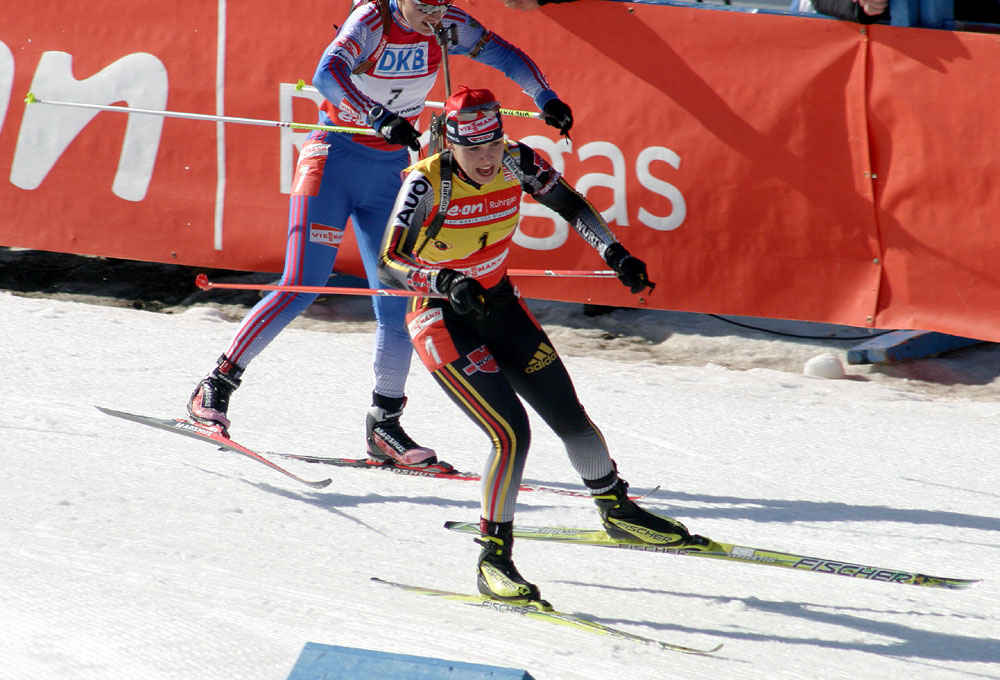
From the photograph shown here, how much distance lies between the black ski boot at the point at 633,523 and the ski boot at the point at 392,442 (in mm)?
1200

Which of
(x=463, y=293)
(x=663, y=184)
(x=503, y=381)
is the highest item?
(x=663, y=184)

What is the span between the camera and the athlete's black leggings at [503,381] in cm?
381

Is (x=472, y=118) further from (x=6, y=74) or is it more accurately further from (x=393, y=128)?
(x=6, y=74)

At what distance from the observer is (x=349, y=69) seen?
15.9ft

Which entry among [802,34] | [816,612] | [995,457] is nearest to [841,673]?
[816,612]

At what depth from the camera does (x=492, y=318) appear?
4.05 metres

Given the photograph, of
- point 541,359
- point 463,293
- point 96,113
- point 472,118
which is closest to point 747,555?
point 541,359

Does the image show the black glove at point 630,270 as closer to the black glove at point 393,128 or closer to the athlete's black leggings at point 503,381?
the athlete's black leggings at point 503,381

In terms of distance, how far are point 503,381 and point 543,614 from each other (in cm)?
84

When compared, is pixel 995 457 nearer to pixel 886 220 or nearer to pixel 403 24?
pixel 886 220

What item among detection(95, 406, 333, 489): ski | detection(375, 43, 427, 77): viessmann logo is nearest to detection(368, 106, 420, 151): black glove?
detection(375, 43, 427, 77): viessmann logo

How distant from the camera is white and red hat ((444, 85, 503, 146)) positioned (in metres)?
3.77

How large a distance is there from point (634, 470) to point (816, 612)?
1.50m

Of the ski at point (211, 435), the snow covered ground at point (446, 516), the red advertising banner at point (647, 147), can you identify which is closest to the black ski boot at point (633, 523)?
the snow covered ground at point (446, 516)
